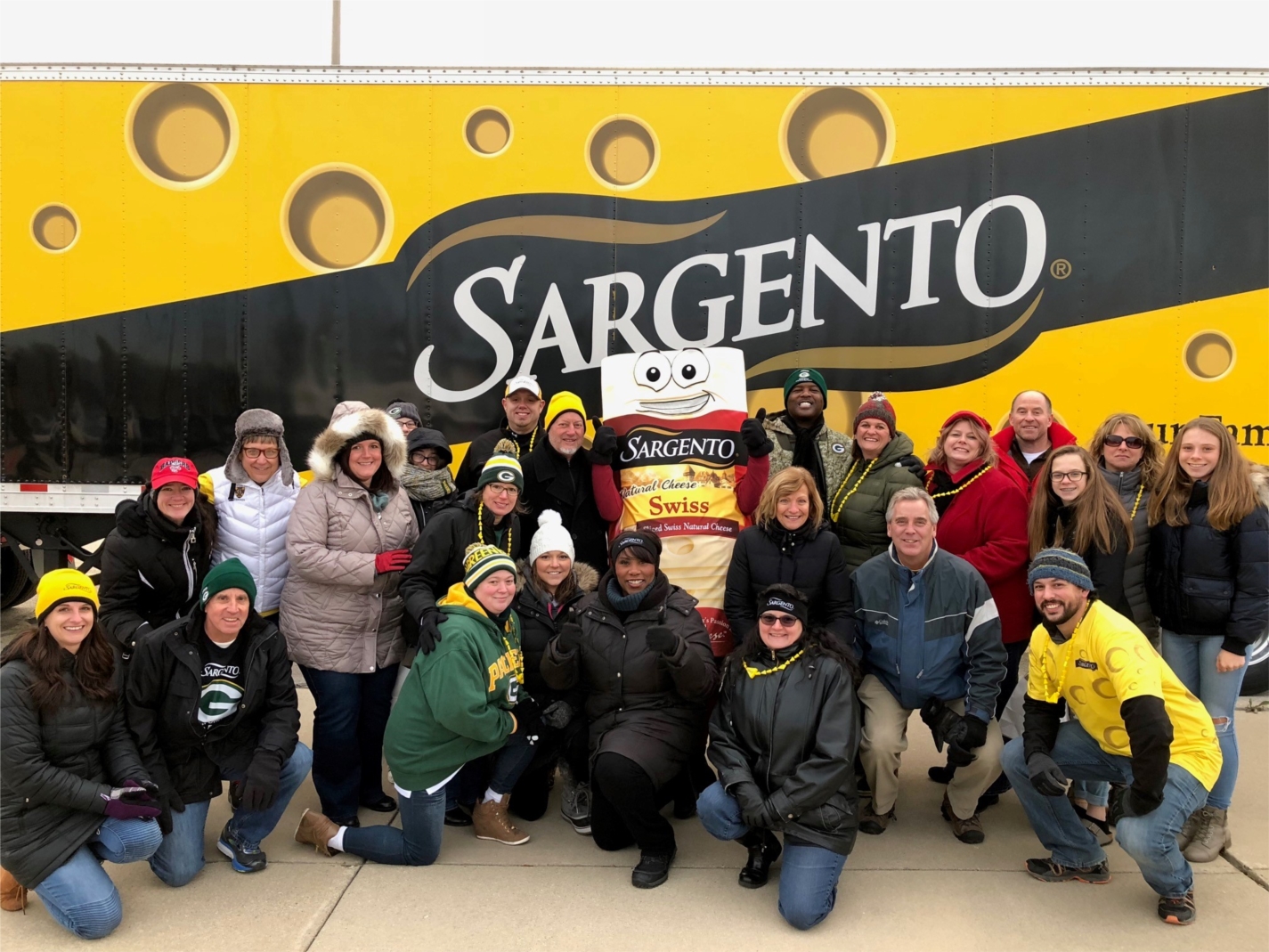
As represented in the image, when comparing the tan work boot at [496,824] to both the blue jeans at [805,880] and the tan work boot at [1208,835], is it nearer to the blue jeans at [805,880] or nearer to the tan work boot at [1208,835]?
the blue jeans at [805,880]

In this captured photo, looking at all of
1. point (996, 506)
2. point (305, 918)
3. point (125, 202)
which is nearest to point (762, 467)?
point (996, 506)

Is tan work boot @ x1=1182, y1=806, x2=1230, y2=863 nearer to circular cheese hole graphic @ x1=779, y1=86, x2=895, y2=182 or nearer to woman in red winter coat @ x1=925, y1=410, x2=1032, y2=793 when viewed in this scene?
woman in red winter coat @ x1=925, y1=410, x2=1032, y2=793

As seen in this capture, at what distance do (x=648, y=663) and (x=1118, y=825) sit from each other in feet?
6.10

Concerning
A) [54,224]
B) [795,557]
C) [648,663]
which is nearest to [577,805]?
[648,663]

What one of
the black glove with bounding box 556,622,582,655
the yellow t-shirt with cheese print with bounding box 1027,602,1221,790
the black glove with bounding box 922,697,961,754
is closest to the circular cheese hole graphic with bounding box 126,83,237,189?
the black glove with bounding box 556,622,582,655

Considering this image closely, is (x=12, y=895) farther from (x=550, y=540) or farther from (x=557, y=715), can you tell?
(x=550, y=540)

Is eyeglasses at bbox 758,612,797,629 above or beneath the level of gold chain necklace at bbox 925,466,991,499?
beneath

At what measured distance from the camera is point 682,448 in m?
4.53

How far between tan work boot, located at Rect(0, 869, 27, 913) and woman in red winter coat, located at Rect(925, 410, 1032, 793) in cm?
398

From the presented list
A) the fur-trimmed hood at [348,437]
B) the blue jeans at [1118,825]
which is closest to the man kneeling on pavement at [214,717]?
the fur-trimmed hood at [348,437]

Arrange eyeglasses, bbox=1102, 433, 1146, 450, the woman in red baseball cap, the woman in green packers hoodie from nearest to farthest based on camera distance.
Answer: the woman in green packers hoodie
the woman in red baseball cap
eyeglasses, bbox=1102, 433, 1146, 450

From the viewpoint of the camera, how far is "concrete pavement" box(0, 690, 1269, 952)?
317cm

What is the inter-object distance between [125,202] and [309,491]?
263 centimetres

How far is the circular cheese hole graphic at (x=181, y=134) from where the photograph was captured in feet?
17.1
